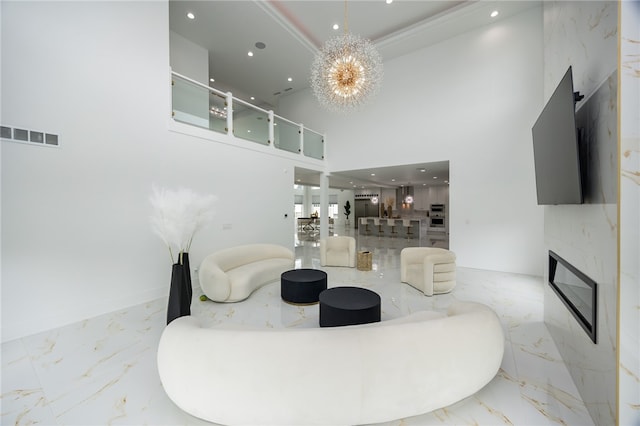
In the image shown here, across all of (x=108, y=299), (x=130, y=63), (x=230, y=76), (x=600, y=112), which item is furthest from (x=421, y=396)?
(x=230, y=76)

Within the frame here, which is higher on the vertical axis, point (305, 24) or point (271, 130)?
point (305, 24)

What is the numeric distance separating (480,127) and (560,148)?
4733 millimetres

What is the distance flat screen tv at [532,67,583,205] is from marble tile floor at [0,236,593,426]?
162 centimetres

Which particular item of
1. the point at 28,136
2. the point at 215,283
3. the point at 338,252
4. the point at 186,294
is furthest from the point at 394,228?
the point at 28,136

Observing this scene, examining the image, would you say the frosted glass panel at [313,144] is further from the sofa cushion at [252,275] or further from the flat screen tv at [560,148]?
the flat screen tv at [560,148]

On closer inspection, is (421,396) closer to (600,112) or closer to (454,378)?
(454,378)

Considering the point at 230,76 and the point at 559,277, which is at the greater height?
the point at 230,76

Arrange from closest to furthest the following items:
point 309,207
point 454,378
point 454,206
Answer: point 454,378 < point 454,206 < point 309,207

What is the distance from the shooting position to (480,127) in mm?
6133

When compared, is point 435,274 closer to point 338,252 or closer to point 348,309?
point 348,309

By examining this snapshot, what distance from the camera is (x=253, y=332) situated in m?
1.56

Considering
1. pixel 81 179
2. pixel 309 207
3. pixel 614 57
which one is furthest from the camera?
pixel 309 207

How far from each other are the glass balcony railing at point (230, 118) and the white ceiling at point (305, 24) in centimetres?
199

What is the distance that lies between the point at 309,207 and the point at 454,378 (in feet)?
61.6
